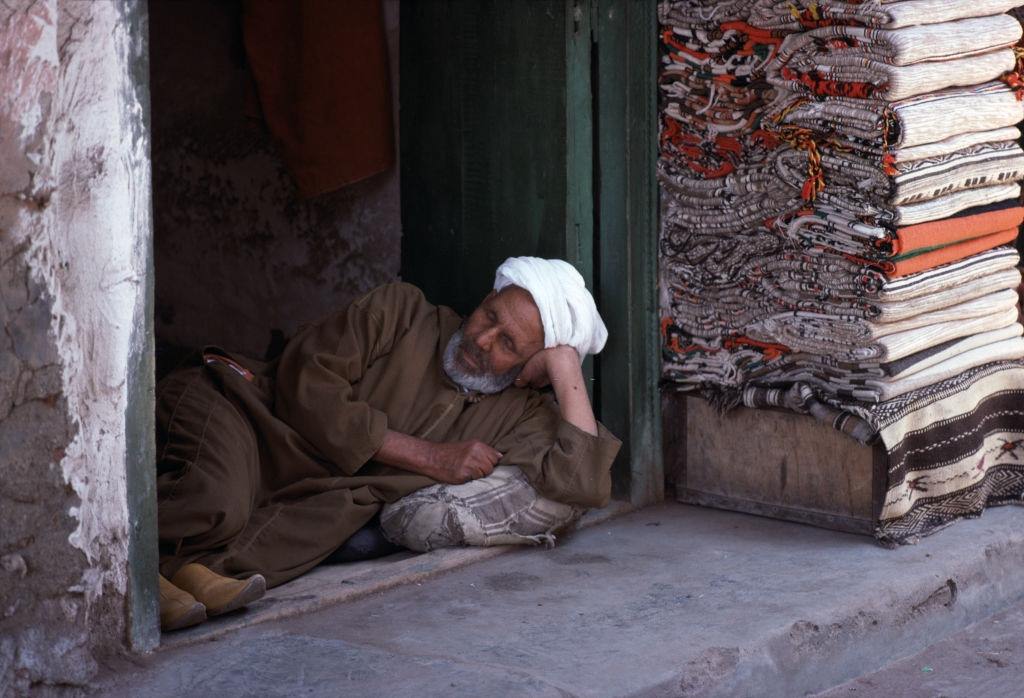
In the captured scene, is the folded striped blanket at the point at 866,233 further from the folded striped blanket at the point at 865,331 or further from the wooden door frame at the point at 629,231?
the wooden door frame at the point at 629,231

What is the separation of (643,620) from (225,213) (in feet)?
11.3

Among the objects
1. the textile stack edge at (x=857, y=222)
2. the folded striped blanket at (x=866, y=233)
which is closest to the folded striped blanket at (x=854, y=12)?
the textile stack edge at (x=857, y=222)

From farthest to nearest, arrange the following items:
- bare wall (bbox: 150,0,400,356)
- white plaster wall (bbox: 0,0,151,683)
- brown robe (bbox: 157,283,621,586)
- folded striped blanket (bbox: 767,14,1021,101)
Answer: bare wall (bbox: 150,0,400,356) < folded striped blanket (bbox: 767,14,1021,101) < brown robe (bbox: 157,283,621,586) < white plaster wall (bbox: 0,0,151,683)

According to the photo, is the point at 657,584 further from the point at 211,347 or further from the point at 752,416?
the point at 211,347

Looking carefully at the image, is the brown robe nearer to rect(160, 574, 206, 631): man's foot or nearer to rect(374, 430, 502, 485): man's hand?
rect(374, 430, 502, 485): man's hand

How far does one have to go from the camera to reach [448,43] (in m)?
4.66

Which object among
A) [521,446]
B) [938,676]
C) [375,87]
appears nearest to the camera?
[938,676]

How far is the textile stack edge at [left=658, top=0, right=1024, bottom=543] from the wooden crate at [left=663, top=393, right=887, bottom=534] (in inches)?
3.5

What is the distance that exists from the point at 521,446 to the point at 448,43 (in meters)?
1.37

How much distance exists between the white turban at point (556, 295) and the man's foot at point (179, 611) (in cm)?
138

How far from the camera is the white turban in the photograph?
420 centimetres

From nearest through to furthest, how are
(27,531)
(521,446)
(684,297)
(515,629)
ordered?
(27,531), (515,629), (521,446), (684,297)

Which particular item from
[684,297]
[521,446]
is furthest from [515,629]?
[684,297]

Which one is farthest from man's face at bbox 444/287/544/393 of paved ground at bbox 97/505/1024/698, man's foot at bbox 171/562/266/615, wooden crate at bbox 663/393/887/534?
man's foot at bbox 171/562/266/615
